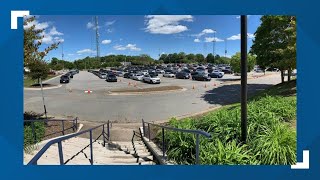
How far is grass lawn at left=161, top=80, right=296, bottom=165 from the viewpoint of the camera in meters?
6.18

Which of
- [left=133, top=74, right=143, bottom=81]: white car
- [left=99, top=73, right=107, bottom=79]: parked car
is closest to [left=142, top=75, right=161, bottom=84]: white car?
[left=133, top=74, right=143, bottom=81]: white car

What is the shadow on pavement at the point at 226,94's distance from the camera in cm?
903

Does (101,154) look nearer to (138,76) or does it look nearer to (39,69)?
(138,76)

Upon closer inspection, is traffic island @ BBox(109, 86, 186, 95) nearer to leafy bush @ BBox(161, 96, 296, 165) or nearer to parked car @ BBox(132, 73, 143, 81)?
parked car @ BBox(132, 73, 143, 81)

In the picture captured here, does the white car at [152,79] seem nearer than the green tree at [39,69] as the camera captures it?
No

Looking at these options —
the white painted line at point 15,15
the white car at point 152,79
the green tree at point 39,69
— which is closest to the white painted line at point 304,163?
the white car at point 152,79

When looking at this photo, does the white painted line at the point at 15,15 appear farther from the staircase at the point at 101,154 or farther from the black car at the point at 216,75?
the black car at the point at 216,75

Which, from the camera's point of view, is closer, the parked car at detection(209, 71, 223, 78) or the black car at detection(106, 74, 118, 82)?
the black car at detection(106, 74, 118, 82)

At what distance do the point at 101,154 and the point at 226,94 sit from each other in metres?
3.58

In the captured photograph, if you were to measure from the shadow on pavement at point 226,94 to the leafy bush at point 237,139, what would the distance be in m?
0.58

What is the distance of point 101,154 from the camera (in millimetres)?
7879

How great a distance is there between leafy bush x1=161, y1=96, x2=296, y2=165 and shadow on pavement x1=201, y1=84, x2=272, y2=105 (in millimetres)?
577

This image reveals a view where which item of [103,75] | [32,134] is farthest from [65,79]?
[32,134]

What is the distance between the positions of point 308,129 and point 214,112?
271 cm
